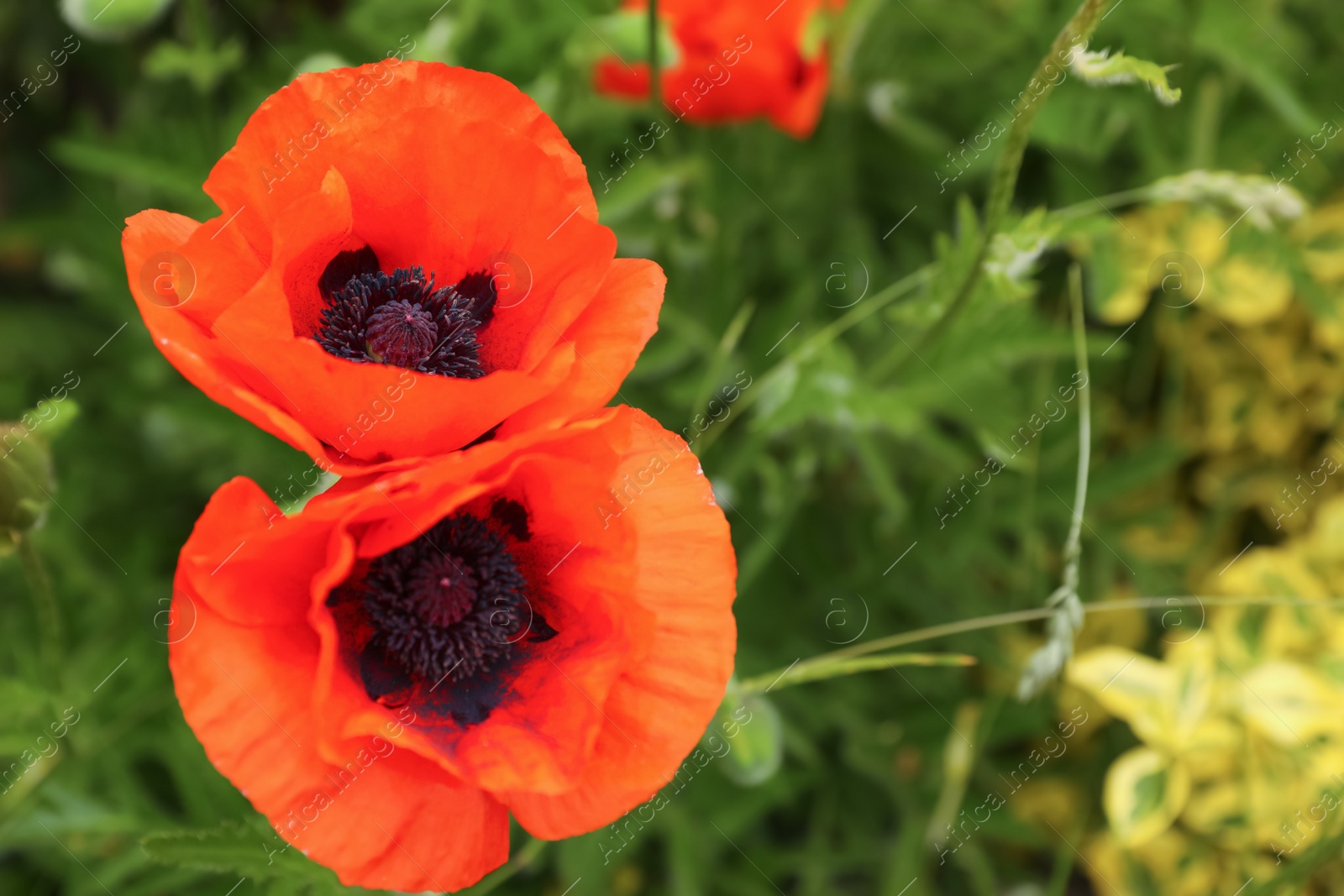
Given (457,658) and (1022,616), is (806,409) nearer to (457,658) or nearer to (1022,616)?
(1022,616)

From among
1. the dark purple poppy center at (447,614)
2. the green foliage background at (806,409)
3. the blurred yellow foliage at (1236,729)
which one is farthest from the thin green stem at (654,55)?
the blurred yellow foliage at (1236,729)

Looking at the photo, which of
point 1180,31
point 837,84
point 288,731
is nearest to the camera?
point 288,731

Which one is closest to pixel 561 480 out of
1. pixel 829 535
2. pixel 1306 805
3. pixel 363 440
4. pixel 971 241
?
pixel 363 440

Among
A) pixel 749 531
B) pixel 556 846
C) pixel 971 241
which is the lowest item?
pixel 556 846

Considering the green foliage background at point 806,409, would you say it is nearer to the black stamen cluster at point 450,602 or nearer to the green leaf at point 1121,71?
the green leaf at point 1121,71

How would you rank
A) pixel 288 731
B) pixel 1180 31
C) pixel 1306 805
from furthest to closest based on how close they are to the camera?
1. pixel 1180 31
2. pixel 1306 805
3. pixel 288 731

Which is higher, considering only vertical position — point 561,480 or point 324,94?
point 324,94

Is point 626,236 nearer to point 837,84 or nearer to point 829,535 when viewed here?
point 837,84

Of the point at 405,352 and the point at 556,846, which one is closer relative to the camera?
the point at 405,352
